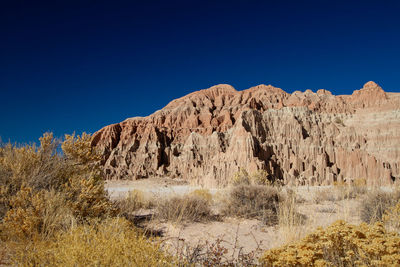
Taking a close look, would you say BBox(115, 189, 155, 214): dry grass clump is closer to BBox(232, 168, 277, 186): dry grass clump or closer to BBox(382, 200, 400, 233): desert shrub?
BBox(232, 168, 277, 186): dry grass clump

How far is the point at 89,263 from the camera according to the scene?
8.61 ft

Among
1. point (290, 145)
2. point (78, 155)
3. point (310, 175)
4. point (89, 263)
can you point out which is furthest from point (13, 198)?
point (290, 145)

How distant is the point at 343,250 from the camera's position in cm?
305

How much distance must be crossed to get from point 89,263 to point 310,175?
160 feet

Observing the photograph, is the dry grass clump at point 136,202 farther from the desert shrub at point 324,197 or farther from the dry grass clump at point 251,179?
the desert shrub at point 324,197

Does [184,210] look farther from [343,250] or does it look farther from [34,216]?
[343,250]

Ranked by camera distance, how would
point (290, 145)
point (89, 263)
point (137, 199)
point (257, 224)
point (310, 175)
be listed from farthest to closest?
point (290, 145), point (310, 175), point (137, 199), point (257, 224), point (89, 263)

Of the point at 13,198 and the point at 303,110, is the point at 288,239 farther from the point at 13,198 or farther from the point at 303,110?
the point at 303,110

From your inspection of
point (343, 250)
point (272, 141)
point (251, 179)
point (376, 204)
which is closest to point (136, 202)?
point (343, 250)

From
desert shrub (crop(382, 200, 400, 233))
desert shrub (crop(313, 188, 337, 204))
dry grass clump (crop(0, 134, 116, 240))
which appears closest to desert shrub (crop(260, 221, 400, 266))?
desert shrub (crop(382, 200, 400, 233))

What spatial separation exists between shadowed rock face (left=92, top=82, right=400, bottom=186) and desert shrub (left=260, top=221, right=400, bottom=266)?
111 feet

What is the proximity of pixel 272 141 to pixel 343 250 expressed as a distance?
179 feet

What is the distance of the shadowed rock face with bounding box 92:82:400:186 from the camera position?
47000 mm

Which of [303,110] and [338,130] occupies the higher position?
[303,110]
